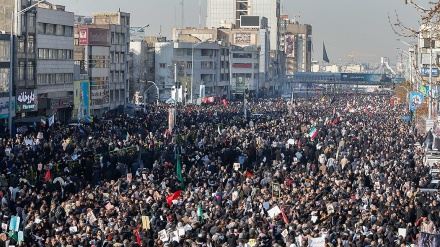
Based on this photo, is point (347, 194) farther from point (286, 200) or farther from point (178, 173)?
point (178, 173)

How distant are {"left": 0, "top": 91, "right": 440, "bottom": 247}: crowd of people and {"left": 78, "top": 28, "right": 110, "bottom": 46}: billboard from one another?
96.9 ft

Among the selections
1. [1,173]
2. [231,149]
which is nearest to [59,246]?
[1,173]

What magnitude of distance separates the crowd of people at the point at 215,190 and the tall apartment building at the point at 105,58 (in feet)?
97.4

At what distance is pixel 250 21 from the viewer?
187 metres

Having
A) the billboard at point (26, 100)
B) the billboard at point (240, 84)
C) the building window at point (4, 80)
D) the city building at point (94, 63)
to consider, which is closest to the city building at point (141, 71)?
the billboard at point (240, 84)

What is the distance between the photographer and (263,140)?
159 ft

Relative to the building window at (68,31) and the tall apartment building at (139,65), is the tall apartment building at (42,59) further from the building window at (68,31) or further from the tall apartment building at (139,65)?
the tall apartment building at (139,65)

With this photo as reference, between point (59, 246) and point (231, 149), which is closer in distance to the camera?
point (59, 246)

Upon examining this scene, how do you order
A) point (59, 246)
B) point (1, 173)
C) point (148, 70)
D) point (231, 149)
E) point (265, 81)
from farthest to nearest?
point (265, 81), point (148, 70), point (231, 149), point (1, 173), point (59, 246)

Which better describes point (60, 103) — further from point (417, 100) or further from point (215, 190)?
point (215, 190)

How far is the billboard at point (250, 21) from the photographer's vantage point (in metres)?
186

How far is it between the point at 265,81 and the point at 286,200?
468 ft

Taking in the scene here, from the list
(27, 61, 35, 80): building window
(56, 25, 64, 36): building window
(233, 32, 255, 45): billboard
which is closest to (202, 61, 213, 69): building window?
(233, 32, 255, 45): billboard

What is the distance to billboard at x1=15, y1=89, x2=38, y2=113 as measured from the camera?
194ft
